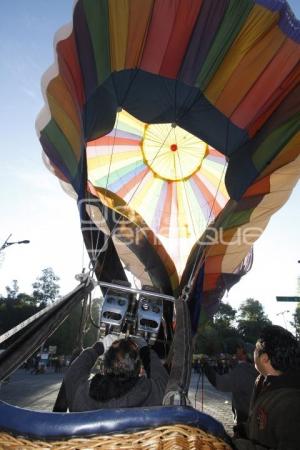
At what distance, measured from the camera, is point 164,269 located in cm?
630

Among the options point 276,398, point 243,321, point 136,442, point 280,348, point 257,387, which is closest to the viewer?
point 136,442

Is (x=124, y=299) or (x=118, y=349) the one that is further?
(x=124, y=299)

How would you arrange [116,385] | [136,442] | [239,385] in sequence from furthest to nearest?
1. [239,385]
2. [116,385]
3. [136,442]

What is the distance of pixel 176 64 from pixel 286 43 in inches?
62.0

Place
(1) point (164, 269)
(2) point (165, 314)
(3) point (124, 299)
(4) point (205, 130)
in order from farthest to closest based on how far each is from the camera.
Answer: (1) point (164, 269), (4) point (205, 130), (2) point (165, 314), (3) point (124, 299)

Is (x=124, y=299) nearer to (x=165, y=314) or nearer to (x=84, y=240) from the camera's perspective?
(x=165, y=314)

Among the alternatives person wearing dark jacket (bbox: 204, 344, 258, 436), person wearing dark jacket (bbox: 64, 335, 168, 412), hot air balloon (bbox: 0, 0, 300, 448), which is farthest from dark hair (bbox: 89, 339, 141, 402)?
person wearing dark jacket (bbox: 204, 344, 258, 436)

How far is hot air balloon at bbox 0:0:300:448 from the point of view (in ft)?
14.6

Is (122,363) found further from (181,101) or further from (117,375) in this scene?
(181,101)

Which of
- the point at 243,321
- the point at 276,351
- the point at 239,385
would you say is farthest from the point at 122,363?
the point at 243,321

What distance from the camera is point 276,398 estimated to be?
1.71 m

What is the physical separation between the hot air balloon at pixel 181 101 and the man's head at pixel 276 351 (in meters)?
1.60

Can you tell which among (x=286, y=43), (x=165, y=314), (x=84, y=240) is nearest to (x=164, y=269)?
(x=165, y=314)

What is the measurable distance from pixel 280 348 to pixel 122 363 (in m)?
0.97
